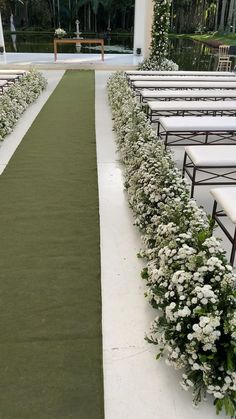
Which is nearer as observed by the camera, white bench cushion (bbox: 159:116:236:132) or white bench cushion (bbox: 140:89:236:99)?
white bench cushion (bbox: 159:116:236:132)

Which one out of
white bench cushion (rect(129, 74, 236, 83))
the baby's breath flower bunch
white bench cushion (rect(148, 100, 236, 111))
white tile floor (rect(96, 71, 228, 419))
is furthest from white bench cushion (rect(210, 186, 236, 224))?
the baby's breath flower bunch

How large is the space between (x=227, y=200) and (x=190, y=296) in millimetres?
963

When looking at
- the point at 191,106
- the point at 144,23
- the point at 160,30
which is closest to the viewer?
the point at 191,106

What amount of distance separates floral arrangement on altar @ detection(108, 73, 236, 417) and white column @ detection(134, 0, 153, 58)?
35.1ft

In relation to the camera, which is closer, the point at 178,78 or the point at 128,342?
the point at 128,342

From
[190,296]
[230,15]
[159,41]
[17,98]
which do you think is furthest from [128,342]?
[230,15]

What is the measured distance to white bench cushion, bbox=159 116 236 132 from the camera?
438 centimetres

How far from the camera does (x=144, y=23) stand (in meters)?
12.4

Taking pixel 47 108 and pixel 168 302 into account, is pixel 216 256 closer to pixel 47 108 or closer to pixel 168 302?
pixel 168 302

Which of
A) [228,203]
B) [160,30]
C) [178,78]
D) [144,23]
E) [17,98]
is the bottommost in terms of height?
[17,98]

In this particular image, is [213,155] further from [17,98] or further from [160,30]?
[160,30]

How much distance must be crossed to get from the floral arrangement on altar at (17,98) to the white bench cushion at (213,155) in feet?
10.0

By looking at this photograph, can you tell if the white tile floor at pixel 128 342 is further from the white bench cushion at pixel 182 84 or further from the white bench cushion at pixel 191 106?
the white bench cushion at pixel 182 84

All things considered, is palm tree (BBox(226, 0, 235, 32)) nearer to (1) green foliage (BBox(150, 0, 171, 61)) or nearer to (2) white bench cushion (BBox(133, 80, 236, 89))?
(1) green foliage (BBox(150, 0, 171, 61))
